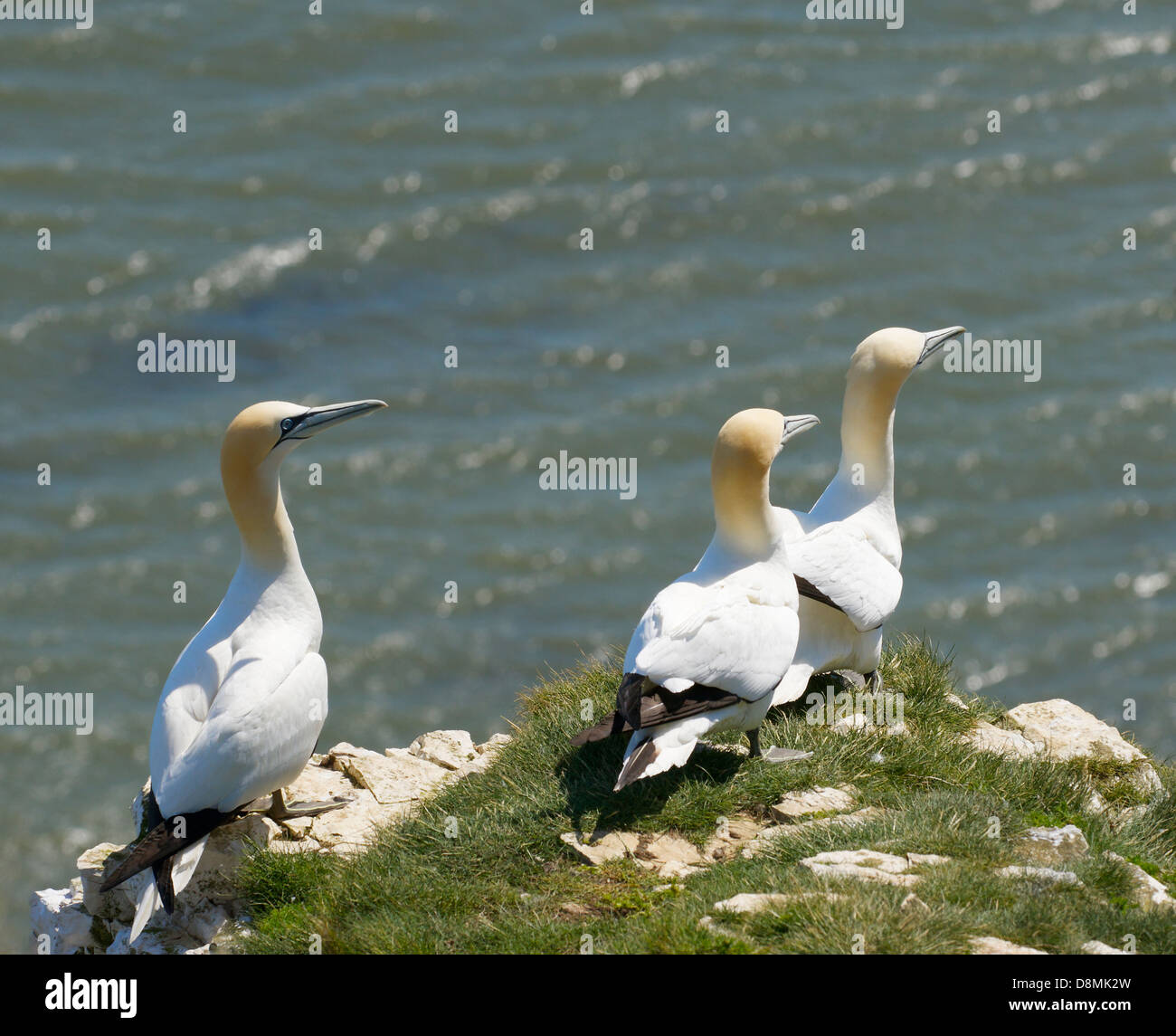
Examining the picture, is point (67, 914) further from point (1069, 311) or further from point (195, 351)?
point (1069, 311)

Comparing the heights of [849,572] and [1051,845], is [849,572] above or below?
above

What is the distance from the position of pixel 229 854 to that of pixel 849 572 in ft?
13.6

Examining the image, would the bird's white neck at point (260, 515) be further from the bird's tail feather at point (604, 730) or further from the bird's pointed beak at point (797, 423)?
the bird's pointed beak at point (797, 423)

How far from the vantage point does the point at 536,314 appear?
23.8 meters

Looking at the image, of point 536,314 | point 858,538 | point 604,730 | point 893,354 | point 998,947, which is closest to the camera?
point 998,947

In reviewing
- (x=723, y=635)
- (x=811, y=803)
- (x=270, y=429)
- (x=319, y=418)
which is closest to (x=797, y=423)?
(x=723, y=635)

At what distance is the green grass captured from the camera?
6562 millimetres

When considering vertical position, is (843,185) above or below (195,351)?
above

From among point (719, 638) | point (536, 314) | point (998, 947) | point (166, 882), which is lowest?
point (998, 947)

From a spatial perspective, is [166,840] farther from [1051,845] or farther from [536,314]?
[536,314]

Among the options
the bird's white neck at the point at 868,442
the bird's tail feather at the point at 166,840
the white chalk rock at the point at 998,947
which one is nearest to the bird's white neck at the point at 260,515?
the bird's tail feather at the point at 166,840

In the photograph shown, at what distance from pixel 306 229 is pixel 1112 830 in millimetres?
19009

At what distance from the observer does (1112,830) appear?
319 inches

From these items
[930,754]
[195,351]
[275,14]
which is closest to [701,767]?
[930,754]
